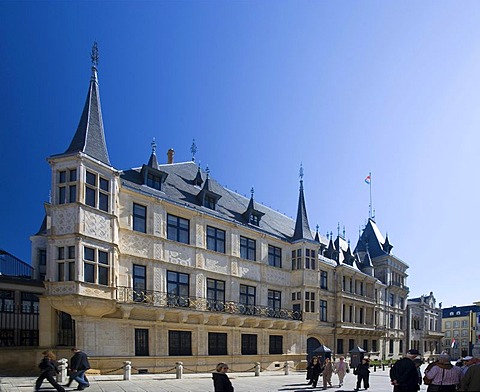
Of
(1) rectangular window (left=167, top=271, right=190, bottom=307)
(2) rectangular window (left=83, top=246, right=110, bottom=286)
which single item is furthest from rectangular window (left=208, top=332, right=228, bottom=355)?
(2) rectangular window (left=83, top=246, right=110, bottom=286)

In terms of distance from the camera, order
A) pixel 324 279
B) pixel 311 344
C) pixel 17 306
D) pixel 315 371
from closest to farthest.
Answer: pixel 315 371
pixel 17 306
pixel 311 344
pixel 324 279

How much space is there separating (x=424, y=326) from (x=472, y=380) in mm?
69879

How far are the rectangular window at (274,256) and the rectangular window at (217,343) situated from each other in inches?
272

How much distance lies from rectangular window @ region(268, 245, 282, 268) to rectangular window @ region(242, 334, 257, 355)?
17.6 feet

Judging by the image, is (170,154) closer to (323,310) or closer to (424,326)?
(323,310)

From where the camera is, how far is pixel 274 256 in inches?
1421

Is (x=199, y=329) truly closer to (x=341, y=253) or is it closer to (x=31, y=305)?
(x=31, y=305)

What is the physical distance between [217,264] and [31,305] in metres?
11.0

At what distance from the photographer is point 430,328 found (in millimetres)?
79438

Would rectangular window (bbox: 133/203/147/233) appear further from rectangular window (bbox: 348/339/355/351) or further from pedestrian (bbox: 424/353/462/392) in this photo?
rectangular window (bbox: 348/339/355/351)

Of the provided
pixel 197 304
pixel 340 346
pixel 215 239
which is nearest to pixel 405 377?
pixel 197 304

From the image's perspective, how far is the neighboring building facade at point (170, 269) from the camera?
2277 centimetres

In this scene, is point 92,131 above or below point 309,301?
above

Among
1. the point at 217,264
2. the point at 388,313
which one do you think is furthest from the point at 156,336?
the point at 388,313
